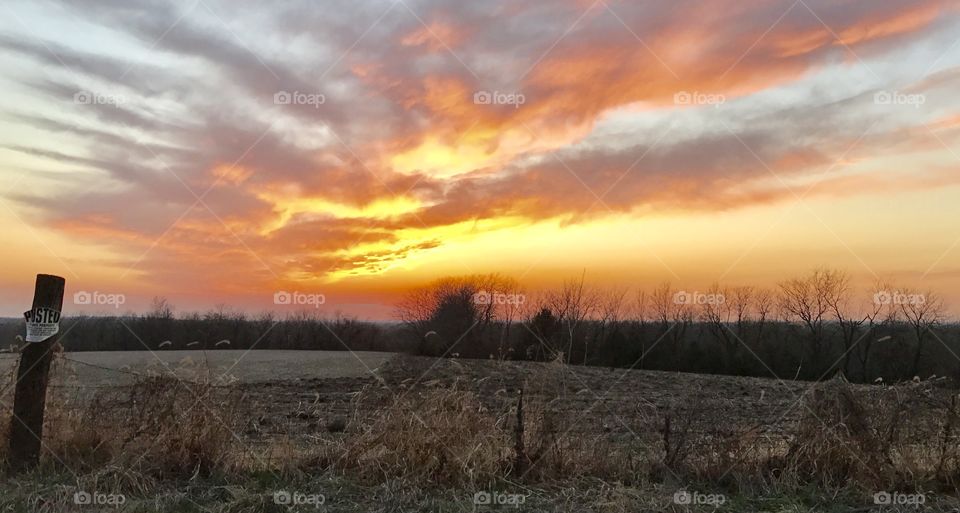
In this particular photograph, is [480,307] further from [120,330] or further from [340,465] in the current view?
[340,465]

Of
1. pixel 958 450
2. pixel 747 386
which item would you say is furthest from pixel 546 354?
pixel 747 386

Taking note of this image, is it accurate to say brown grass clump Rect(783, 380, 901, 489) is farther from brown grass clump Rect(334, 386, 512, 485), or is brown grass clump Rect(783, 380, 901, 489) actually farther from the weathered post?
the weathered post

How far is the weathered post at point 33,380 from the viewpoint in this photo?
712 cm

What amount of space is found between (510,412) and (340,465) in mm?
2224
